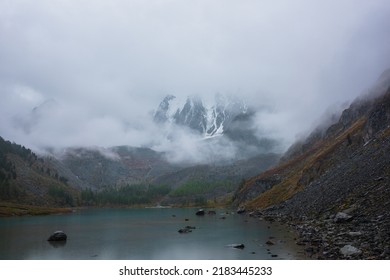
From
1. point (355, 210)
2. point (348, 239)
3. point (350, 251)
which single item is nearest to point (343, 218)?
point (355, 210)

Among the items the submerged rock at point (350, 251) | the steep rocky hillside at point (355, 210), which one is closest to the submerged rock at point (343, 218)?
the steep rocky hillside at point (355, 210)

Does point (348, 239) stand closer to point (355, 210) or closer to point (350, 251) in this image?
point (350, 251)

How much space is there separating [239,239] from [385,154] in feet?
132

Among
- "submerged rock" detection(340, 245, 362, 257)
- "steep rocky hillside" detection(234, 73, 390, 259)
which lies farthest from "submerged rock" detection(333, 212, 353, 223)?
"submerged rock" detection(340, 245, 362, 257)

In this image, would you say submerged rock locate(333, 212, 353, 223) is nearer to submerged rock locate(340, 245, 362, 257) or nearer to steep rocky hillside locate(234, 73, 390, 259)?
steep rocky hillside locate(234, 73, 390, 259)

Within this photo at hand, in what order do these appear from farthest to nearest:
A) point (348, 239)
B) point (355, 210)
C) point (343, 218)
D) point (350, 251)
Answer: point (355, 210) → point (343, 218) → point (348, 239) → point (350, 251)

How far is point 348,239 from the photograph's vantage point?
2025 inches

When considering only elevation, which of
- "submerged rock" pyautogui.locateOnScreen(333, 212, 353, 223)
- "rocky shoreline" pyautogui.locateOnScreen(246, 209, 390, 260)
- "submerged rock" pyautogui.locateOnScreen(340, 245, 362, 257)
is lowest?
"submerged rock" pyautogui.locateOnScreen(340, 245, 362, 257)

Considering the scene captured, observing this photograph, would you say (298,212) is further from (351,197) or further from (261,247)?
(261,247)

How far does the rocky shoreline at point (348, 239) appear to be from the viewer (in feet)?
138

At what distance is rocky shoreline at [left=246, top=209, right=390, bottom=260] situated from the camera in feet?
138

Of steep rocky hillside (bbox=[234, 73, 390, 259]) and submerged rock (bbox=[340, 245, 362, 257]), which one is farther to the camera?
steep rocky hillside (bbox=[234, 73, 390, 259])

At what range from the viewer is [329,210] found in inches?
3233
